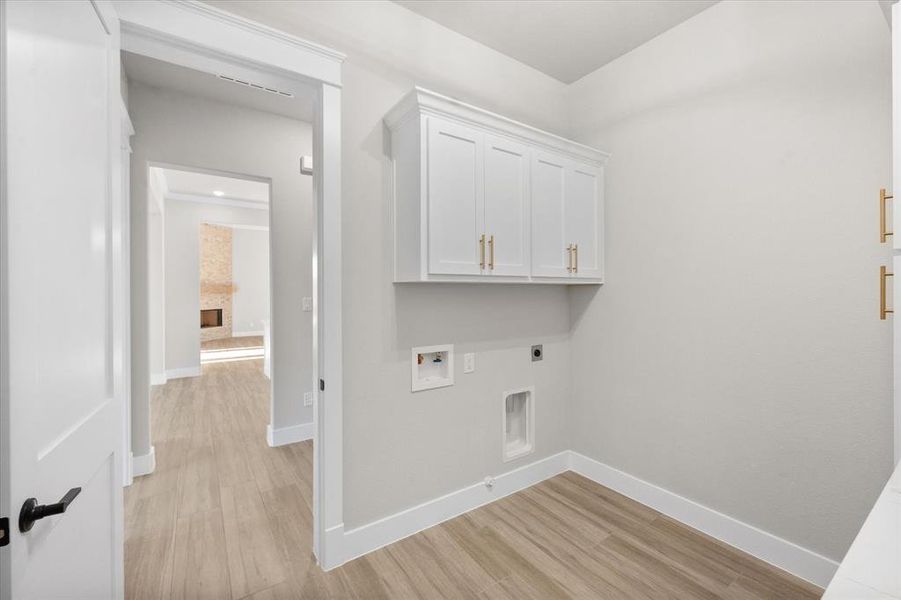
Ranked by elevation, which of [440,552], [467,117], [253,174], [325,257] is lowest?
[440,552]

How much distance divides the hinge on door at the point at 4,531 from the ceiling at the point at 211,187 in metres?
5.10

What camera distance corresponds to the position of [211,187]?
19.5 ft

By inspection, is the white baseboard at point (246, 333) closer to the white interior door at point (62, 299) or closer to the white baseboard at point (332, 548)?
the white baseboard at point (332, 548)

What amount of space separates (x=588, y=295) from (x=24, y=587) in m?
2.82

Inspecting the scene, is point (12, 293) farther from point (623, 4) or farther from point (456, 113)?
point (623, 4)

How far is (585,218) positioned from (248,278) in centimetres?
886

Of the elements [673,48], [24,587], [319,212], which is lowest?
[24,587]

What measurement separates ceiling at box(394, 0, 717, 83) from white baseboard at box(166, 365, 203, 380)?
235 inches

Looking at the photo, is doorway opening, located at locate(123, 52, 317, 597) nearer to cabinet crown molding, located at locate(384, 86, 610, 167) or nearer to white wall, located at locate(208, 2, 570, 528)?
white wall, located at locate(208, 2, 570, 528)

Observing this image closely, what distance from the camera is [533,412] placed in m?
2.72

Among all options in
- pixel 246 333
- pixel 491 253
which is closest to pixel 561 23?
pixel 491 253

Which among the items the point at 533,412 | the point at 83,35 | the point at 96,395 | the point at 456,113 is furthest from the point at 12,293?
the point at 533,412

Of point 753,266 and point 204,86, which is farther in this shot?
point 204,86

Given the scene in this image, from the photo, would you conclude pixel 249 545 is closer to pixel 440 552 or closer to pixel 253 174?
pixel 440 552
